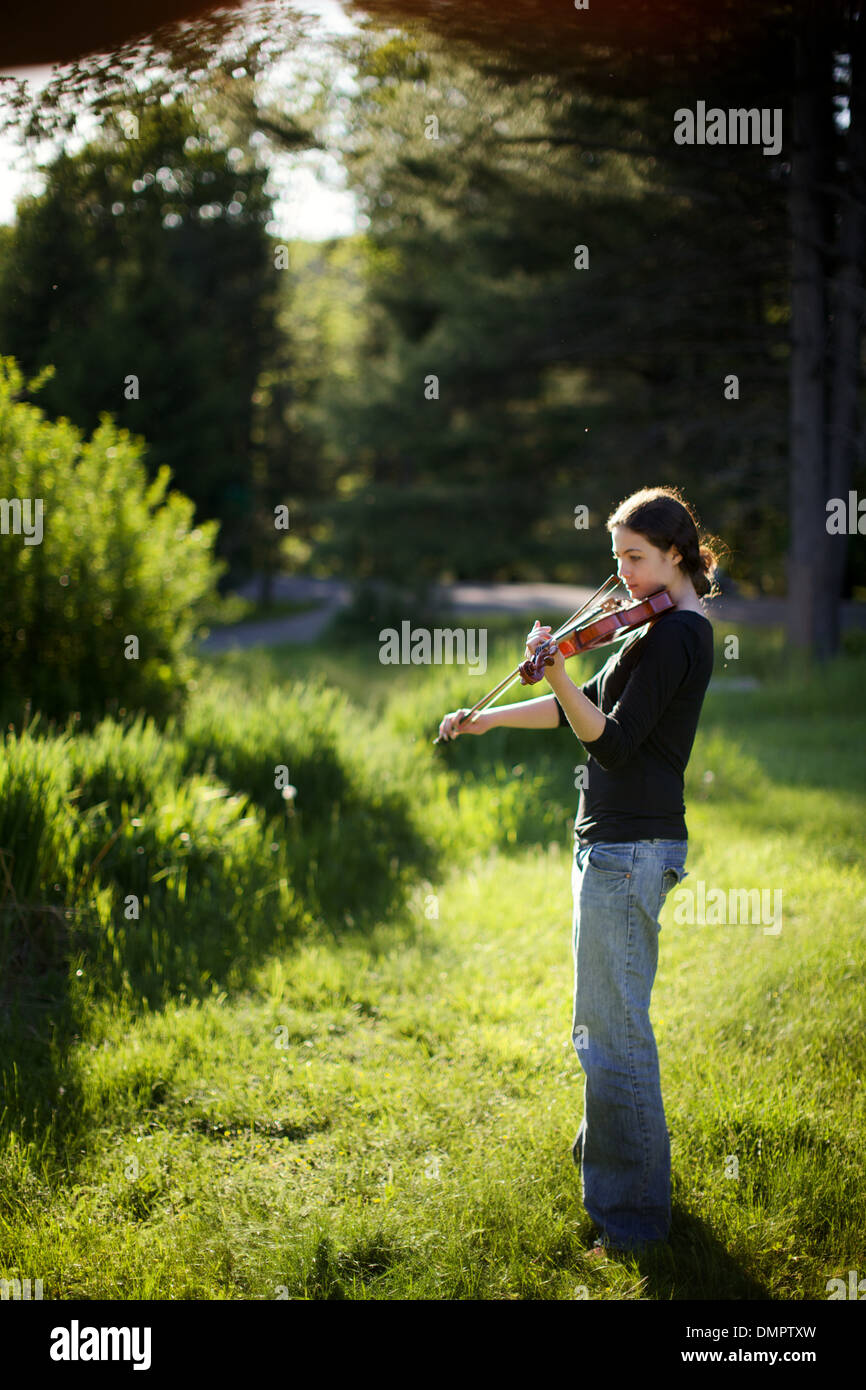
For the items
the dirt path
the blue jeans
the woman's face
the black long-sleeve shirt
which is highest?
the dirt path

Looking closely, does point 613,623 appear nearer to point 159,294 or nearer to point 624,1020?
point 624,1020

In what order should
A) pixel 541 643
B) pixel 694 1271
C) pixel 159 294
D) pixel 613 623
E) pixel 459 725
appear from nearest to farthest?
pixel 541 643
pixel 613 623
pixel 694 1271
pixel 459 725
pixel 159 294

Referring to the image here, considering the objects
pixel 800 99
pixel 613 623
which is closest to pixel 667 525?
pixel 613 623

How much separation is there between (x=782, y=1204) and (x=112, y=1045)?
2.23m

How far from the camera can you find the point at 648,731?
2434 mm

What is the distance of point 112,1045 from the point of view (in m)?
3.55

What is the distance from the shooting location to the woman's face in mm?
2518

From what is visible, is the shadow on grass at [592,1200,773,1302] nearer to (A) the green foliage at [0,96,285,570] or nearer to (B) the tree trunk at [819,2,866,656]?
(A) the green foliage at [0,96,285,570]

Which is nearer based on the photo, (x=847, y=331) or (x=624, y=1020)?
(x=624, y=1020)

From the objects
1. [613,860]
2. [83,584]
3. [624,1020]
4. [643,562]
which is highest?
[83,584]

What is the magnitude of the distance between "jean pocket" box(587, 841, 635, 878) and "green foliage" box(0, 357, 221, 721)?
4.47m

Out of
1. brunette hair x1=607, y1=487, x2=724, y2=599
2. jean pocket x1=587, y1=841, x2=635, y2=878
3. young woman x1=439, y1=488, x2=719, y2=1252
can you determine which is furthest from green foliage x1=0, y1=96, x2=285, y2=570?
jean pocket x1=587, y1=841, x2=635, y2=878

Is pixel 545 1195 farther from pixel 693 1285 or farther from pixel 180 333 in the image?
pixel 180 333

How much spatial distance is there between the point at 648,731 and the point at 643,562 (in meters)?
0.43
